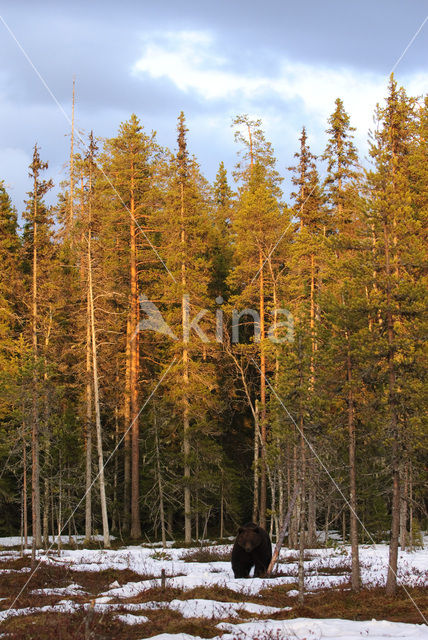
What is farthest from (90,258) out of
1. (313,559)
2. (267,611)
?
(267,611)

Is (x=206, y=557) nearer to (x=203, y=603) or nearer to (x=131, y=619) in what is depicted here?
(x=203, y=603)

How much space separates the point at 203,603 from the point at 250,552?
4857 mm

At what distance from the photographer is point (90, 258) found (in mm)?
31375

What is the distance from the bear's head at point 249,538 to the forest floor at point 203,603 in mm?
915

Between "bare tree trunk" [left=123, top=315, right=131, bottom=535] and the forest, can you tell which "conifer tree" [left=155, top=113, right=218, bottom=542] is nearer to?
the forest

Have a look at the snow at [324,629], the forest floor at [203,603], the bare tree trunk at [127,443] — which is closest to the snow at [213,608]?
the forest floor at [203,603]

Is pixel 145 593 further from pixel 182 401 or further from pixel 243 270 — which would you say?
pixel 243 270

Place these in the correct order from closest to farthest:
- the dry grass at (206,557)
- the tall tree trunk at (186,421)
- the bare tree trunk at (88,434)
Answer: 1. the dry grass at (206,557)
2. the bare tree trunk at (88,434)
3. the tall tree trunk at (186,421)

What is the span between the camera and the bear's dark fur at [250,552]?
1658 centimetres

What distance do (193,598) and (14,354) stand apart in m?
25.4

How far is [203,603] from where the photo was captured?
12.3 m

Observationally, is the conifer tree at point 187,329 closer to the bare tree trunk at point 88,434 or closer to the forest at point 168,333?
the forest at point 168,333

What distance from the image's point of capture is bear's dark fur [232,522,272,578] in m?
16.6

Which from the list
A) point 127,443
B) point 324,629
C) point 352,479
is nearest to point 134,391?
point 127,443
